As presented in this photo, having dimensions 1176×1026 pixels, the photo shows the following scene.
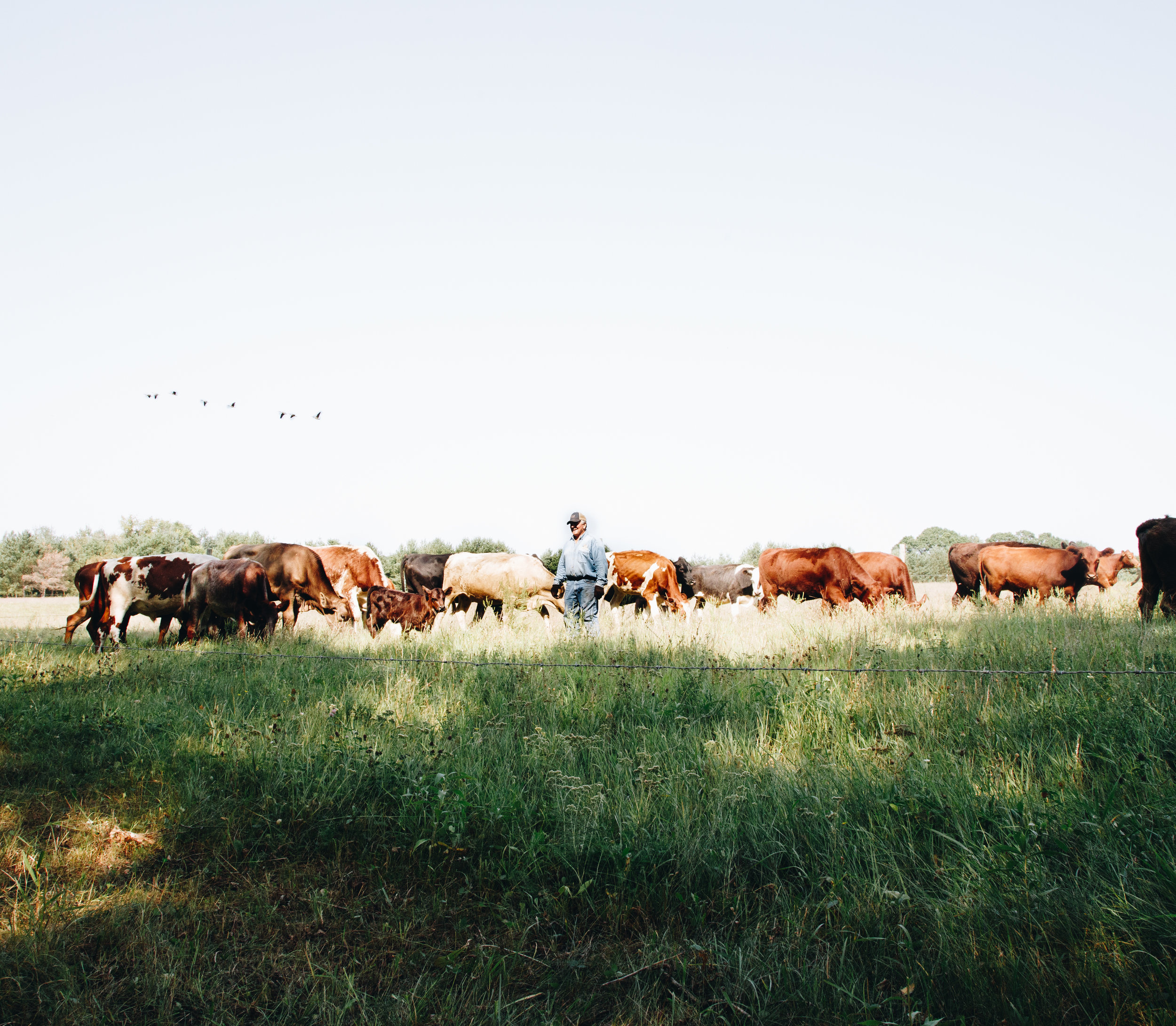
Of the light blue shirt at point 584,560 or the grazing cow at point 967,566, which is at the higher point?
the light blue shirt at point 584,560

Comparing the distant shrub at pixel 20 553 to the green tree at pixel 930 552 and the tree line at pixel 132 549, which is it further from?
the green tree at pixel 930 552

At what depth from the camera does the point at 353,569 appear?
21.8 m

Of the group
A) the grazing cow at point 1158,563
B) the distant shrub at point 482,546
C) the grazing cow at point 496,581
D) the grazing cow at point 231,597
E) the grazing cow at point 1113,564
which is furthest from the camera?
the distant shrub at point 482,546

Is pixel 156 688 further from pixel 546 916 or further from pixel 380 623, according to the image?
pixel 380 623

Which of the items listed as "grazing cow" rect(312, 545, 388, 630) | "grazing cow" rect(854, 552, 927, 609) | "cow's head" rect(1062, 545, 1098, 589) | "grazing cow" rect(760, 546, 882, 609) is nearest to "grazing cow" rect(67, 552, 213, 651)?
Answer: "grazing cow" rect(312, 545, 388, 630)

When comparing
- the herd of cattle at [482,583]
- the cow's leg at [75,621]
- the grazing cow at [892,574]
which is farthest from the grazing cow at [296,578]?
the grazing cow at [892,574]

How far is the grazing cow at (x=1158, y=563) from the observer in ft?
38.6

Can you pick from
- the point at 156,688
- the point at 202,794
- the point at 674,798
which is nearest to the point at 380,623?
the point at 156,688

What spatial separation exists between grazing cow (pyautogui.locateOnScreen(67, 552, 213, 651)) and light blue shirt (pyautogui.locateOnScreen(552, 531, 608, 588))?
655 cm

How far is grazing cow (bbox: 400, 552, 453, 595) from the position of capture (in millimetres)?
23109

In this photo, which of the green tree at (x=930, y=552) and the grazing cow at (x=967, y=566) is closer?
the grazing cow at (x=967, y=566)

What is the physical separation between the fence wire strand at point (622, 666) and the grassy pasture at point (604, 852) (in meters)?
0.17

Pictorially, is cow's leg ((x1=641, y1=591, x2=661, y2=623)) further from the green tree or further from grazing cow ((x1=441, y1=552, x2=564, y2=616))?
the green tree

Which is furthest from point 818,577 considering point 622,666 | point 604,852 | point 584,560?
point 604,852
